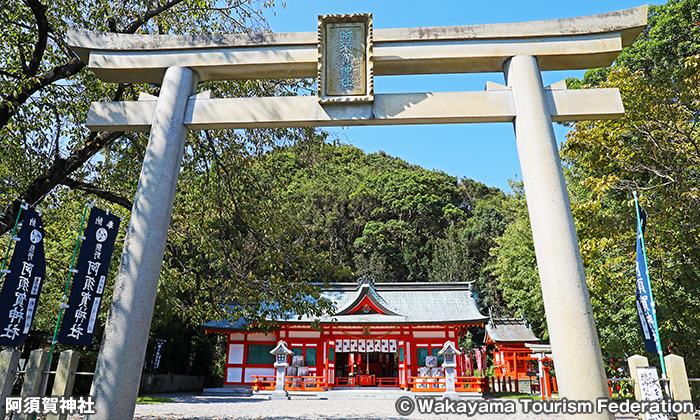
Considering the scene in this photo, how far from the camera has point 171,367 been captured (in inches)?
784

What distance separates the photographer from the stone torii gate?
4250mm

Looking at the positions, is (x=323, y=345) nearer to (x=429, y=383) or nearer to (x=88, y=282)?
(x=429, y=383)

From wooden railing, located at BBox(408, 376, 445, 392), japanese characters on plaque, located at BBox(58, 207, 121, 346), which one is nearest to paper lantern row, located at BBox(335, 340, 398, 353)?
wooden railing, located at BBox(408, 376, 445, 392)

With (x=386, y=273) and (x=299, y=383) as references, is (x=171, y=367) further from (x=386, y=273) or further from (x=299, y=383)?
(x=386, y=273)

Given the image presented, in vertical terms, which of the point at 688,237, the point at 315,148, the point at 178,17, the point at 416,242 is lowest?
the point at 688,237

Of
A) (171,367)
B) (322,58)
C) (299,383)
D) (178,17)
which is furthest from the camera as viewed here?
(171,367)

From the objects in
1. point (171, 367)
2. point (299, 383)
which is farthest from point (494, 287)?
point (171, 367)

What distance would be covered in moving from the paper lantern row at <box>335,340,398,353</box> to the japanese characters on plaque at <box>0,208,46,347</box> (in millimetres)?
14405

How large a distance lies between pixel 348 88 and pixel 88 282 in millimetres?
3350

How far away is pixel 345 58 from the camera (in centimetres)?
475

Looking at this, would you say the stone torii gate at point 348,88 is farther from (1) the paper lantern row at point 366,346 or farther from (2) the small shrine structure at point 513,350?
(1) the paper lantern row at point 366,346

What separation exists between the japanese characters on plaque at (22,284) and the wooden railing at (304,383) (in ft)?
39.9

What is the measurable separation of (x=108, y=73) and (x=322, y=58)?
7.88ft

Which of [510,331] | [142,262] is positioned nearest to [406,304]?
[510,331]
